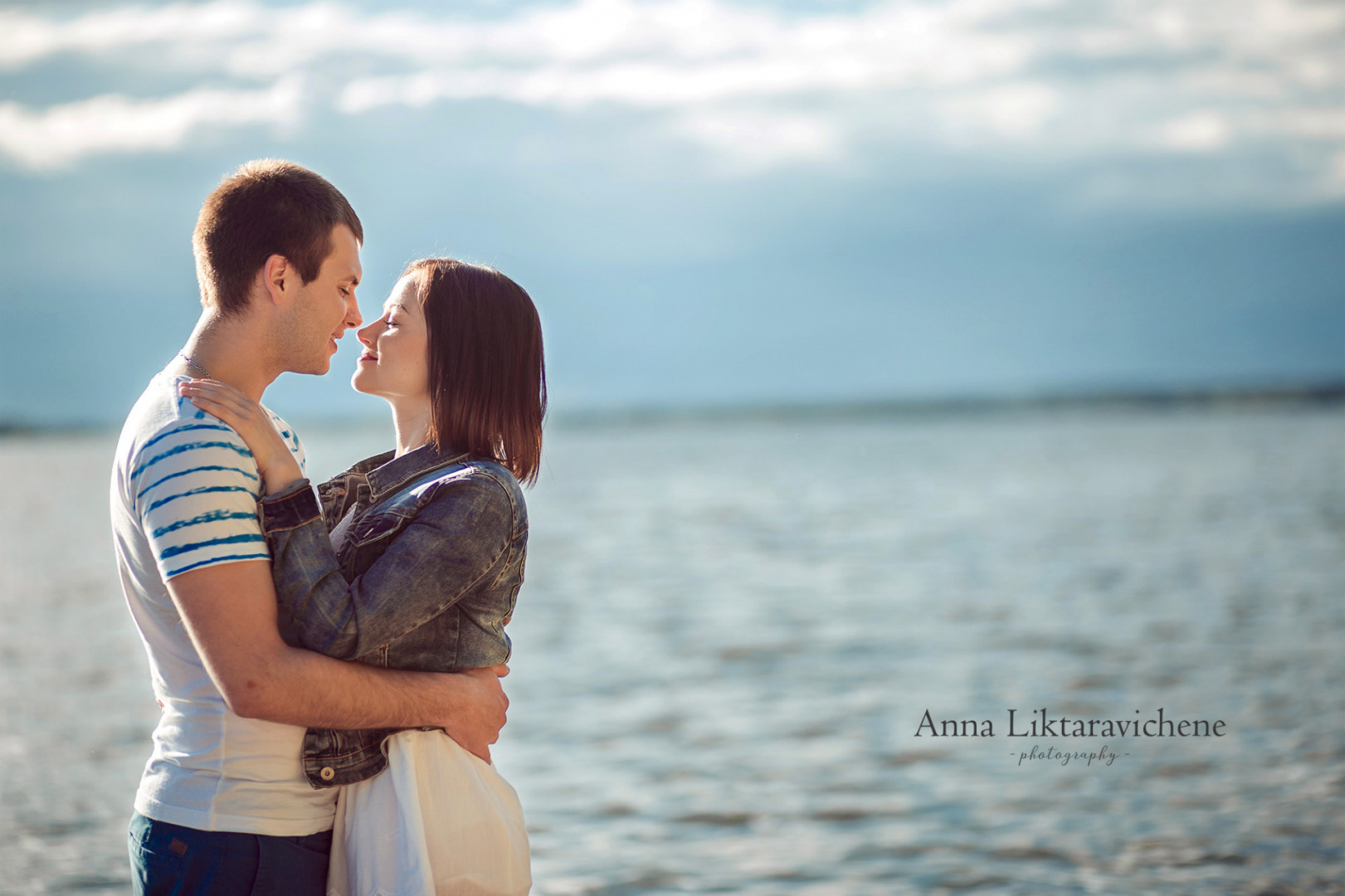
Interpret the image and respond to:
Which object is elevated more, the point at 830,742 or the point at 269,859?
the point at 830,742

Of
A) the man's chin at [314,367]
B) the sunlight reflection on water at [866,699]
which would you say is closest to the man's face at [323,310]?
the man's chin at [314,367]

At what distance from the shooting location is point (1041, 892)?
559cm

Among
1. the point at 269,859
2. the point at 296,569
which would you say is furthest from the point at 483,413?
the point at 269,859

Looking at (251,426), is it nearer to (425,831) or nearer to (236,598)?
(236,598)

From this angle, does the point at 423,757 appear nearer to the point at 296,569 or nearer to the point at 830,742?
the point at 296,569

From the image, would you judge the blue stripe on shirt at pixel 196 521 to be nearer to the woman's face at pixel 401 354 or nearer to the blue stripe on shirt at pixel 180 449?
the blue stripe on shirt at pixel 180 449

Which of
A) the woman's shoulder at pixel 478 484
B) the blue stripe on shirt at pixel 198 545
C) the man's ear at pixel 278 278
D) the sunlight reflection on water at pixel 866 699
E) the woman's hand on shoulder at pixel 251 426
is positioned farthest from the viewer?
the sunlight reflection on water at pixel 866 699

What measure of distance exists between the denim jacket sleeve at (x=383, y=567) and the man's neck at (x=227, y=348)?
0.88 feet

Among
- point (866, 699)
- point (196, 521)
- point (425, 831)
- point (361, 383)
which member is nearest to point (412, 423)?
Answer: point (361, 383)

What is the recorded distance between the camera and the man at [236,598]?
2.07 m

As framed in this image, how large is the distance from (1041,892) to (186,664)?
4.61 m

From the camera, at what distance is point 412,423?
8.73 feet

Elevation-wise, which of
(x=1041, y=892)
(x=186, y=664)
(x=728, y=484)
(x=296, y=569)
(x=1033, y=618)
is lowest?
(x=1041, y=892)

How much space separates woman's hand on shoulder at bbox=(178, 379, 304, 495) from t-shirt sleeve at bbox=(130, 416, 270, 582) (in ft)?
0.11
